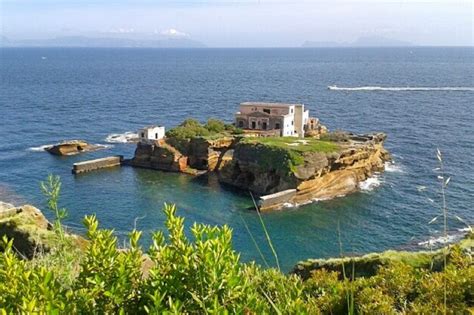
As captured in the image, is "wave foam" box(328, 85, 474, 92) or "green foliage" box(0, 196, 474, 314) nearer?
"green foliage" box(0, 196, 474, 314)

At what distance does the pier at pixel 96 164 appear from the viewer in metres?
57.7

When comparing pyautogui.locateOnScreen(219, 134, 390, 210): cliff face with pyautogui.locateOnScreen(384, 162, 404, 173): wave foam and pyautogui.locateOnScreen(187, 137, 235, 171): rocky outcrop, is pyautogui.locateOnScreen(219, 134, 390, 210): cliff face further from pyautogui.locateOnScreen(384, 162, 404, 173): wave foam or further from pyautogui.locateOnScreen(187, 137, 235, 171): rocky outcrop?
pyautogui.locateOnScreen(187, 137, 235, 171): rocky outcrop

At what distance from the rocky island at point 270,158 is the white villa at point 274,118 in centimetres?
19

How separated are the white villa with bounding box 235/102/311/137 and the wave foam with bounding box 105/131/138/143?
16287mm

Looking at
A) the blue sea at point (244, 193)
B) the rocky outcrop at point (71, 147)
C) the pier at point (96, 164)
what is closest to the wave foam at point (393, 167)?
the blue sea at point (244, 193)

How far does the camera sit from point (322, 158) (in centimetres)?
4981

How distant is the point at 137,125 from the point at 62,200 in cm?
3812

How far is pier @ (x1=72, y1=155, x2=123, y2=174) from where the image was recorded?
189 feet

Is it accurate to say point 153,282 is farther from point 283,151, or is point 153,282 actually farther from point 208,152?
point 208,152

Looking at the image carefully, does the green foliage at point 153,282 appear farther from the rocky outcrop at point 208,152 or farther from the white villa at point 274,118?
the white villa at point 274,118

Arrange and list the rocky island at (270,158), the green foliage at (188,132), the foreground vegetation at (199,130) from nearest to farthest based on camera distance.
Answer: the rocky island at (270,158)
the green foliage at (188,132)
the foreground vegetation at (199,130)

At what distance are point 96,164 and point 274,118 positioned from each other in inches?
907

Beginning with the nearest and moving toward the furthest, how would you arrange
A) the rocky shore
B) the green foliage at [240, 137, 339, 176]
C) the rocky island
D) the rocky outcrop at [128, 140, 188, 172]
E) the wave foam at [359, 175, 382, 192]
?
the rocky shore
the rocky island
the green foliage at [240, 137, 339, 176]
the wave foam at [359, 175, 382, 192]
the rocky outcrop at [128, 140, 188, 172]

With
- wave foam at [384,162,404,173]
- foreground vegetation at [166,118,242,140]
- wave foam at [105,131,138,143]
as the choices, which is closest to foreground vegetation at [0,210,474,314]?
wave foam at [384,162,404,173]
